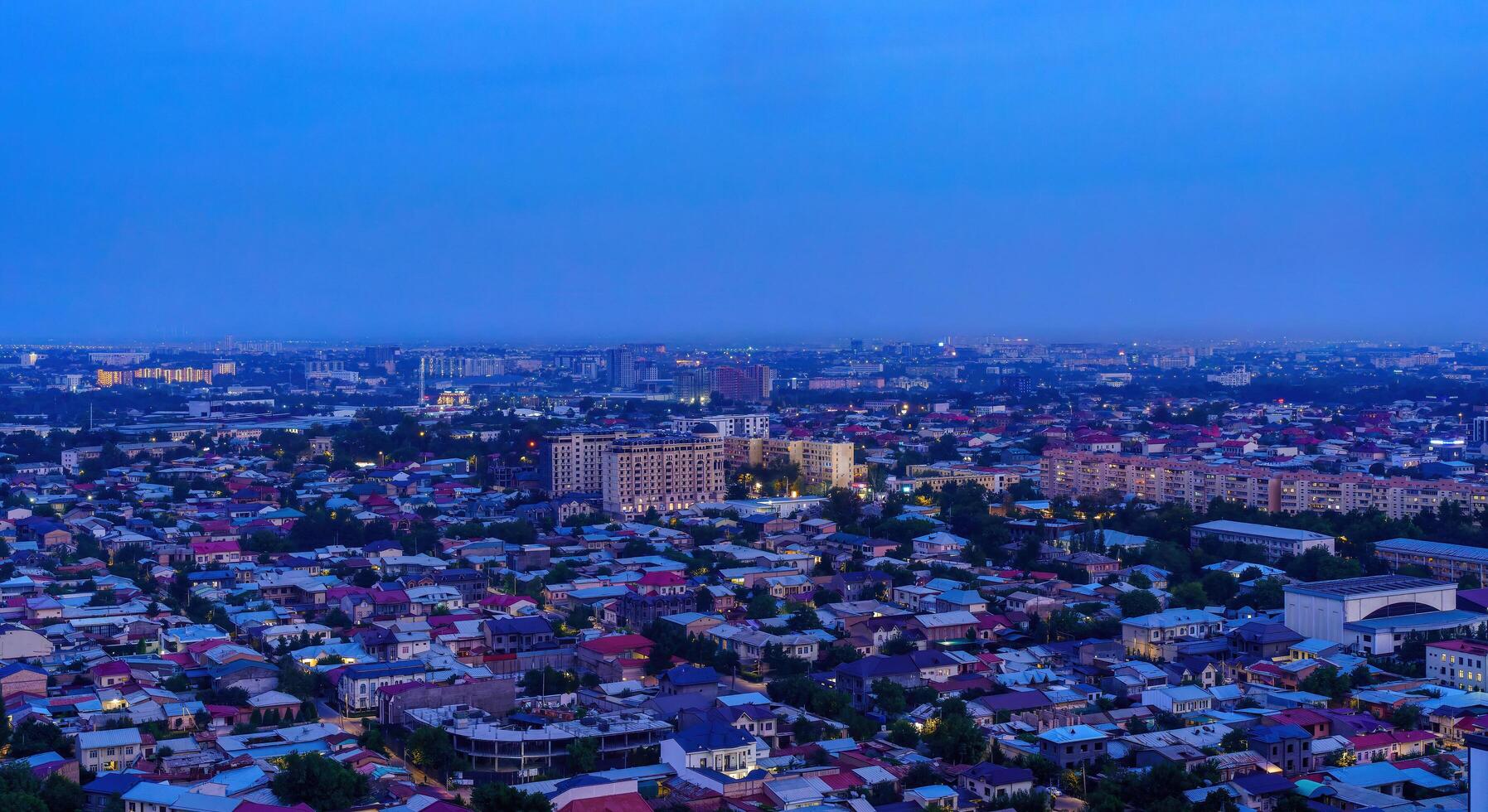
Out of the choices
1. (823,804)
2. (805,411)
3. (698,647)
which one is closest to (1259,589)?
(698,647)

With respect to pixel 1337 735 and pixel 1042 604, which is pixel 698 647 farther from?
pixel 1337 735

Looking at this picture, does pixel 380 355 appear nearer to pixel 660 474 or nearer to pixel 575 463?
pixel 575 463

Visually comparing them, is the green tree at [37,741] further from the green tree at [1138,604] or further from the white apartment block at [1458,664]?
the white apartment block at [1458,664]

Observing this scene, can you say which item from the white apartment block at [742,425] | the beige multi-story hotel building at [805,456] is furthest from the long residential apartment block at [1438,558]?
the white apartment block at [742,425]

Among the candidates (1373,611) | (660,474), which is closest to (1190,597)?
(1373,611)

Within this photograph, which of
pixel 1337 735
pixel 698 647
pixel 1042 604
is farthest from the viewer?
pixel 1042 604

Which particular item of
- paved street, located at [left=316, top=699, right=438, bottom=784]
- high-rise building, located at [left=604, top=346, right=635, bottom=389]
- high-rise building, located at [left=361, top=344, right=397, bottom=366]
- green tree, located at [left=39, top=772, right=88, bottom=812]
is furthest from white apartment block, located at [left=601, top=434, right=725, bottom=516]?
high-rise building, located at [left=361, top=344, right=397, bottom=366]
